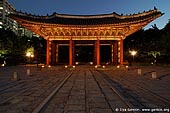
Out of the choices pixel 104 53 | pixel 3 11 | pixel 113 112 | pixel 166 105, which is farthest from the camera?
pixel 3 11

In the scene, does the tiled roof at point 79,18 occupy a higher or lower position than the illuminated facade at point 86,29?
higher

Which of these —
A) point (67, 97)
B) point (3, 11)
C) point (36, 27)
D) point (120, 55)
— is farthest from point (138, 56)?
point (3, 11)

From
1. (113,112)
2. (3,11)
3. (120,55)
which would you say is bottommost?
(113,112)

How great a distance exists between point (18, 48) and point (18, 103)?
46.2 metres

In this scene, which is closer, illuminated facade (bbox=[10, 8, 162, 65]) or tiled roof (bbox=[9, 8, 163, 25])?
illuminated facade (bbox=[10, 8, 162, 65])

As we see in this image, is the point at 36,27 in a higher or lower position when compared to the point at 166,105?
higher

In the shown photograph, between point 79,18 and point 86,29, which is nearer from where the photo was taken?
point 86,29

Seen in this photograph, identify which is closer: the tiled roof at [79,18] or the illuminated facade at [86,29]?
the illuminated facade at [86,29]

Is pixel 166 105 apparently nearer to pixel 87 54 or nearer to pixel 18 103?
pixel 18 103

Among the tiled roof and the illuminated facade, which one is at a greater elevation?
the tiled roof

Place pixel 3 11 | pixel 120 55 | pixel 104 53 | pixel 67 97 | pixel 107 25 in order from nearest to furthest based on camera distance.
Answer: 1. pixel 67 97
2. pixel 107 25
3. pixel 120 55
4. pixel 104 53
5. pixel 3 11

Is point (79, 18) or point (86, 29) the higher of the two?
point (79, 18)

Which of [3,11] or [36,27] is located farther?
[3,11]

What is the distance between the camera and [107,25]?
30.6 metres
